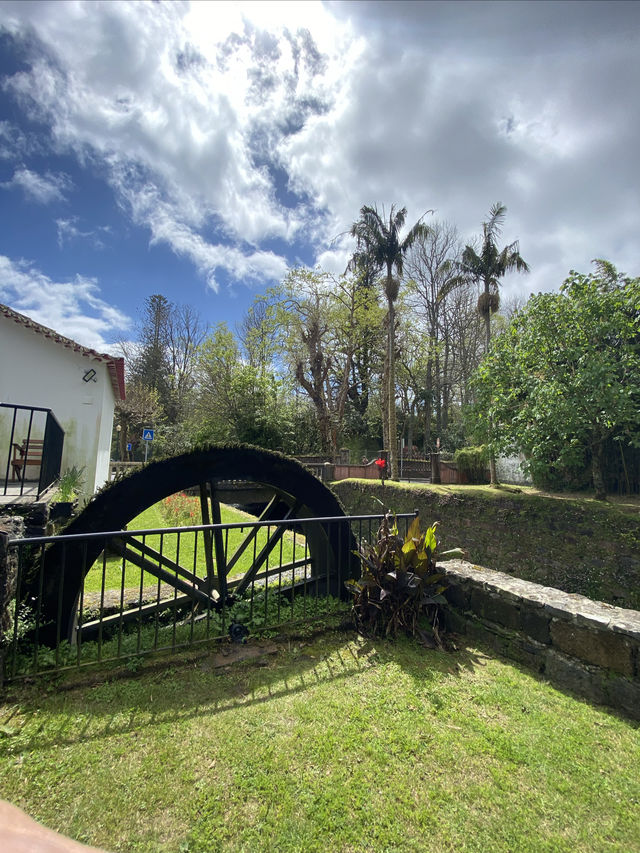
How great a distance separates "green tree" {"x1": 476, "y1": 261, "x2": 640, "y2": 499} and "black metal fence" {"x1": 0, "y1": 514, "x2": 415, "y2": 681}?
6.16m

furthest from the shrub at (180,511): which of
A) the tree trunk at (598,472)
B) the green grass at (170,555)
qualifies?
the tree trunk at (598,472)

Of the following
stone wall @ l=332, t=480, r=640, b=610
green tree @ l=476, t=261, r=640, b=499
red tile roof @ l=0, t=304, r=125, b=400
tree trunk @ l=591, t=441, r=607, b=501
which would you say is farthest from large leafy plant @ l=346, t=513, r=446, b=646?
red tile roof @ l=0, t=304, r=125, b=400

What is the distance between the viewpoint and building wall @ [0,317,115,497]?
24.5 ft

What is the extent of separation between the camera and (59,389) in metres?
7.77

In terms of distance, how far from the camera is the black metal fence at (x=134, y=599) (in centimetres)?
240

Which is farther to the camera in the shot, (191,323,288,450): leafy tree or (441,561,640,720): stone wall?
(191,323,288,450): leafy tree

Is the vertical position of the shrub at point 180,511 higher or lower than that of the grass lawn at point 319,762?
higher

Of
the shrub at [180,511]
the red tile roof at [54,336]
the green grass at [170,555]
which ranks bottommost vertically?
the green grass at [170,555]

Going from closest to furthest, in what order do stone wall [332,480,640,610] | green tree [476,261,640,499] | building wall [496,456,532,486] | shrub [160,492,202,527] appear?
stone wall [332,480,640,610] → green tree [476,261,640,499] → shrub [160,492,202,527] → building wall [496,456,532,486]

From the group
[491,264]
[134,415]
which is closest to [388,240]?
[491,264]

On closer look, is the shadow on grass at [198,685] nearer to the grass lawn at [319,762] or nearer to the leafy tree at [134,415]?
the grass lawn at [319,762]

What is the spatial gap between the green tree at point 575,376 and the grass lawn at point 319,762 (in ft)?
21.2

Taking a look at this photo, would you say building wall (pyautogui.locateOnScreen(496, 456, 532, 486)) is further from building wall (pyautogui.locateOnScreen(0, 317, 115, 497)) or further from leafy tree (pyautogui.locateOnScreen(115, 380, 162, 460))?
leafy tree (pyautogui.locateOnScreen(115, 380, 162, 460))

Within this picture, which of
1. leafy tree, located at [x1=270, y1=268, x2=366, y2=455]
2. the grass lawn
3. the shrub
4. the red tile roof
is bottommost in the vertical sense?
the grass lawn
